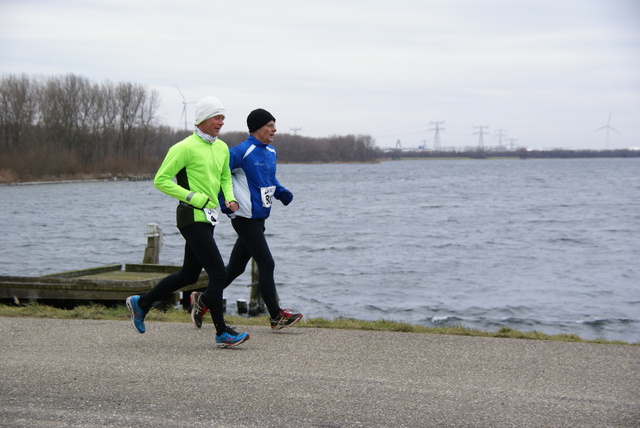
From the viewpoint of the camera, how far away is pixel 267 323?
312 inches

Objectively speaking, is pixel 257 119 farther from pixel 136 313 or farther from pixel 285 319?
pixel 136 313

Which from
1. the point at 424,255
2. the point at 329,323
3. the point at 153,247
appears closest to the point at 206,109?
the point at 329,323

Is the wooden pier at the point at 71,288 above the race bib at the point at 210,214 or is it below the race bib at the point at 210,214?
below

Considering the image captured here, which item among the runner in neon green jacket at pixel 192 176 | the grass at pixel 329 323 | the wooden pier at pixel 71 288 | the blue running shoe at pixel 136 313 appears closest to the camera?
the runner in neon green jacket at pixel 192 176

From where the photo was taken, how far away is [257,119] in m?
6.93

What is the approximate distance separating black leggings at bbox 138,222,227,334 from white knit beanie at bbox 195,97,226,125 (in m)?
0.89

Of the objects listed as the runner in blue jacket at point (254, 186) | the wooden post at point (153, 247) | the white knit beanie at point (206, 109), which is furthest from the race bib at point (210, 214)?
the wooden post at point (153, 247)

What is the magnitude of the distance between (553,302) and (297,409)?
601 inches

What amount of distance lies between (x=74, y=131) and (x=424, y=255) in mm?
78494

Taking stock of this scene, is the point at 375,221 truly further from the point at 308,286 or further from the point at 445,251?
the point at 308,286

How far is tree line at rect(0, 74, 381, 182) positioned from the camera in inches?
3538

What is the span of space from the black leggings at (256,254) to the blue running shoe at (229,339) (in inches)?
28.2

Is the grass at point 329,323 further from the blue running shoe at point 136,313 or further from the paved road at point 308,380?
the blue running shoe at point 136,313

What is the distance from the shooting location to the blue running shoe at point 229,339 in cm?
636
